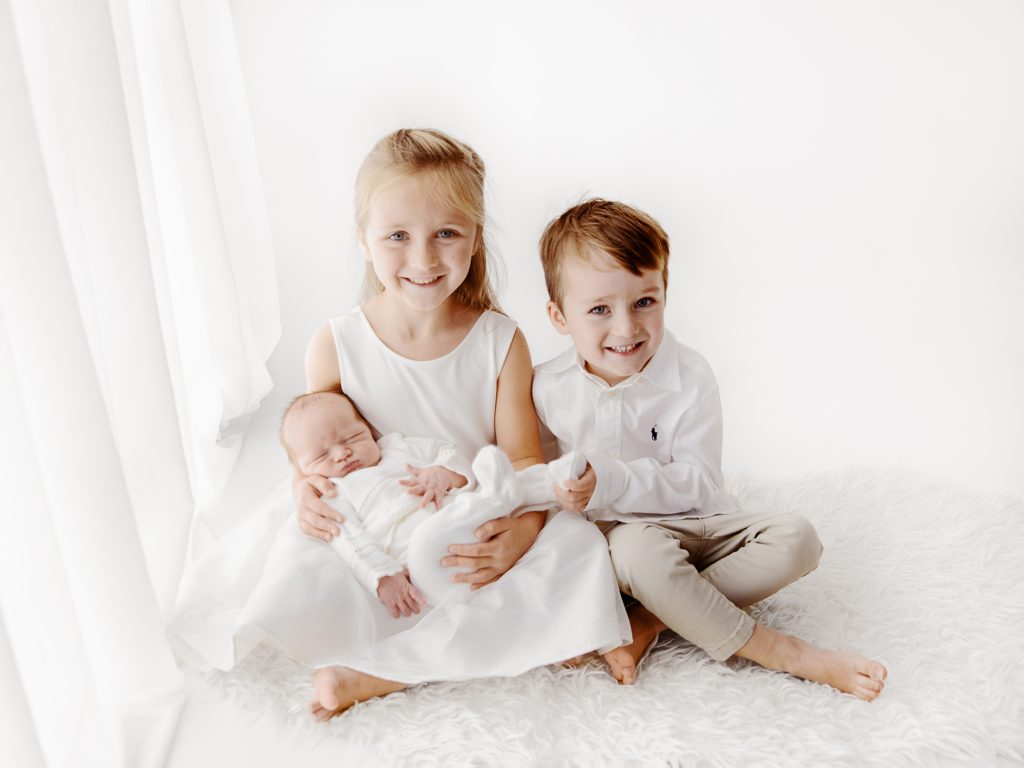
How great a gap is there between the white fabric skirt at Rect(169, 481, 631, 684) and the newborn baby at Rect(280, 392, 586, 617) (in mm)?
32

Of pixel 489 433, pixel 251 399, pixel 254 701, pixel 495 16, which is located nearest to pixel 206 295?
pixel 251 399

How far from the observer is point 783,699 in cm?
138

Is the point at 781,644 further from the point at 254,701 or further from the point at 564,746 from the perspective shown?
the point at 254,701

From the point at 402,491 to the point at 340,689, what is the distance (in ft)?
1.06

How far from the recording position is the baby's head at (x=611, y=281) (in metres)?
1.57

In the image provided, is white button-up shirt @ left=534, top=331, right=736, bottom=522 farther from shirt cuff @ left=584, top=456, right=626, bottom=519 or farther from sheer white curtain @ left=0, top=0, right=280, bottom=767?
sheer white curtain @ left=0, top=0, right=280, bottom=767

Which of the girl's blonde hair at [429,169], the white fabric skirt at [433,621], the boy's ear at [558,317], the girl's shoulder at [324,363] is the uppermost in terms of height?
the girl's blonde hair at [429,169]

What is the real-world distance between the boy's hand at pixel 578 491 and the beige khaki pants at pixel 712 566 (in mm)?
69

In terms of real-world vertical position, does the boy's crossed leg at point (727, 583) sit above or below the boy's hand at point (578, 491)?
below

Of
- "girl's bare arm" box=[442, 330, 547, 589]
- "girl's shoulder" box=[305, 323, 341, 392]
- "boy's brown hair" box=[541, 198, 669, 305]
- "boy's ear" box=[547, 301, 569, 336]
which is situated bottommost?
"girl's bare arm" box=[442, 330, 547, 589]

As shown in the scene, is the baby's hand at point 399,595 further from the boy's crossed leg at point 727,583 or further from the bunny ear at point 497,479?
the boy's crossed leg at point 727,583

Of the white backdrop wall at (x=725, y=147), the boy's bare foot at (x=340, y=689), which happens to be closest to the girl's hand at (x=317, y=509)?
the boy's bare foot at (x=340, y=689)

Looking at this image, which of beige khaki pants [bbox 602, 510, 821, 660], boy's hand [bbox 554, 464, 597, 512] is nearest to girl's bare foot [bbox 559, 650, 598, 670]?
beige khaki pants [bbox 602, 510, 821, 660]

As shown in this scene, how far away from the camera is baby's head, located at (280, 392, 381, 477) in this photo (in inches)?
64.6
